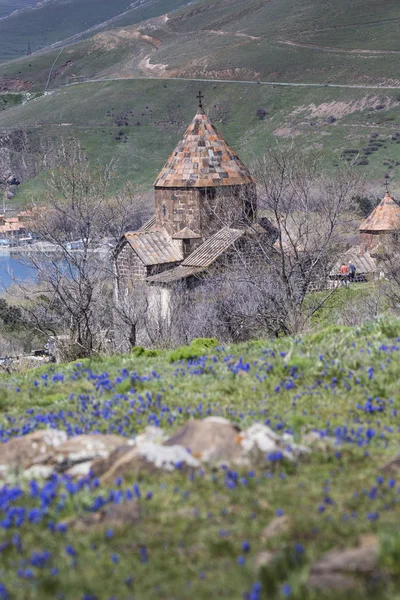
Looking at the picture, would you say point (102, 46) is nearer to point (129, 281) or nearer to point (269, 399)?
point (129, 281)

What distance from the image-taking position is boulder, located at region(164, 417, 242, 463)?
180 inches

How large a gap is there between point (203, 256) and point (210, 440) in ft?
66.1

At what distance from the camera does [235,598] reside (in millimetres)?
3162

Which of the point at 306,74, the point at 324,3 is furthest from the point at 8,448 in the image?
the point at 324,3

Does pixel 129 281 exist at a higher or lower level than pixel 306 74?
lower

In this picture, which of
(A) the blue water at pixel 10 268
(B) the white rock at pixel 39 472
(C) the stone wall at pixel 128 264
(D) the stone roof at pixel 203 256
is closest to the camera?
(B) the white rock at pixel 39 472

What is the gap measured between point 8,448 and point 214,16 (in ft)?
480

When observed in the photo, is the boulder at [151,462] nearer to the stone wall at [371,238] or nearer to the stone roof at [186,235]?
the stone roof at [186,235]

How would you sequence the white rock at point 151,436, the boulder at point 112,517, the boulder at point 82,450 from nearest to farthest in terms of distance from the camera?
1. the boulder at point 112,517
2. the boulder at point 82,450
3. the white rock at point 151,436

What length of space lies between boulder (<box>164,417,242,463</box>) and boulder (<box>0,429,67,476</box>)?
78 cm

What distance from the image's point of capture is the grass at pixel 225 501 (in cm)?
335

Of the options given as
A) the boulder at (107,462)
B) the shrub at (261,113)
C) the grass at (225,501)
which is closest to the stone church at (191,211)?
the grass at (225,501)

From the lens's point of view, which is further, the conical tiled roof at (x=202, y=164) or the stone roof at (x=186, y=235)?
the stone roof at (x=186, y=235)

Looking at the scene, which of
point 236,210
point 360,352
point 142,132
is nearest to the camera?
point 360,352
